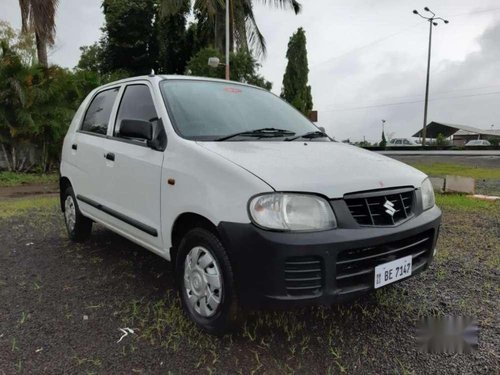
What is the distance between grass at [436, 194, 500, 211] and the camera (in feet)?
22.4

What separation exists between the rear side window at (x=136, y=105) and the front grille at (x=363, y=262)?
5.78 feet

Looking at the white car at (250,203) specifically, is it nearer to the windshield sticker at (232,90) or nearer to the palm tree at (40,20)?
the windshield sticker at (232,90)

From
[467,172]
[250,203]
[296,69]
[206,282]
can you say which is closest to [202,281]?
[206,282]

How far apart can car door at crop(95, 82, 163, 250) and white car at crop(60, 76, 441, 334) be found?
0.5 inches

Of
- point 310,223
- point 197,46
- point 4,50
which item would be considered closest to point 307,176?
point 310,223

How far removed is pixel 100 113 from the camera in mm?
4238

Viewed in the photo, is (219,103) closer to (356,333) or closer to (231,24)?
(356,333)

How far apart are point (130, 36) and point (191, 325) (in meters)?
28.2

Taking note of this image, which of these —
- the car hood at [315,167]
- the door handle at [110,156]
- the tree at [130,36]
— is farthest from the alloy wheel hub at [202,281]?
the tree at [130,36]

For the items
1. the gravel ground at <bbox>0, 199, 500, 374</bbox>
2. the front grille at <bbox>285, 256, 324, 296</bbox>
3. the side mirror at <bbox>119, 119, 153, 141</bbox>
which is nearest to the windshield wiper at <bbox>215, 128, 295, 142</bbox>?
the side mirror at <bbox>119, 119, 153, 141</bbox>

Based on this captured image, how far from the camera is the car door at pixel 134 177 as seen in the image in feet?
10.1

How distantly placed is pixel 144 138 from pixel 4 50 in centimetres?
1164

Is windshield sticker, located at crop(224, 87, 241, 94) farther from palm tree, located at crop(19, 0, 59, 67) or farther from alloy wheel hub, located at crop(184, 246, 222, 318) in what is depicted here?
palm tree, located at crop(19, 0, 59, 67)

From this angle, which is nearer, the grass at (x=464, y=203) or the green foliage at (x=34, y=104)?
the grass at (x=464, y=203)
